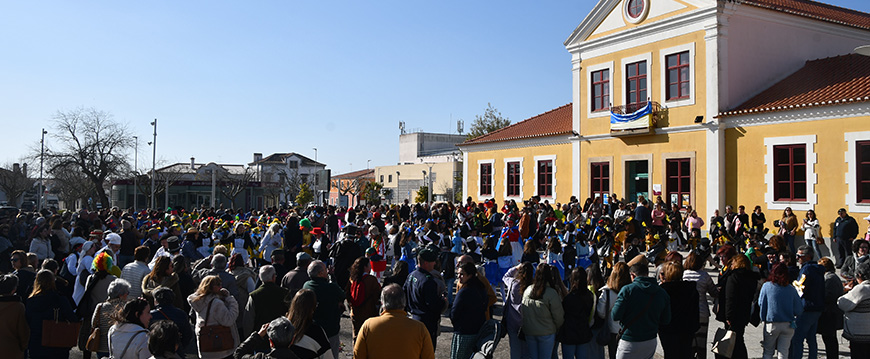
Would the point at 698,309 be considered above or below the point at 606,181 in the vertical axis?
below

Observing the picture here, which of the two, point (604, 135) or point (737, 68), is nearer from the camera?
point (737, 68)

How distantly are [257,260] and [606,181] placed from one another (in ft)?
55.9

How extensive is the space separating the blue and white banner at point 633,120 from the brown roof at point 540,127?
114 inches

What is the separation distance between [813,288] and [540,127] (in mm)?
24391

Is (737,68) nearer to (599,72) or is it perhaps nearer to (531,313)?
(599,72)

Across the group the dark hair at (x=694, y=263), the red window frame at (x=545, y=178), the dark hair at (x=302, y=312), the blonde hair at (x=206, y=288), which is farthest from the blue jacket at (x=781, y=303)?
the red window frame at (x=545, y=178)

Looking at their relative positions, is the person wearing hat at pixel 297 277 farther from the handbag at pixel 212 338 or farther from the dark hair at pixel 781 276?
the dark hair at pixel 781 276

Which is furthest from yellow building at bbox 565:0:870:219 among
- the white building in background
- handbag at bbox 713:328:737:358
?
the white building in background

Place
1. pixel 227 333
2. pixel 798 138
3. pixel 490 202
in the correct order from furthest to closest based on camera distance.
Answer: pixel 490 202, pixel 798 138, pixel 227 333

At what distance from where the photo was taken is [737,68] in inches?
907

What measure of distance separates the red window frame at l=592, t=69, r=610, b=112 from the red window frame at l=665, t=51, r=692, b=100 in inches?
118

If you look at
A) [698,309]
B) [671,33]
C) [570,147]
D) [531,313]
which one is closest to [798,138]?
[671,33]

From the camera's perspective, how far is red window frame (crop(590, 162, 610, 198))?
27.1m

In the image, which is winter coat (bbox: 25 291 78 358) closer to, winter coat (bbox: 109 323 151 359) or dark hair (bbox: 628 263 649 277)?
winter coat (bbox: 109 323 151 359)
